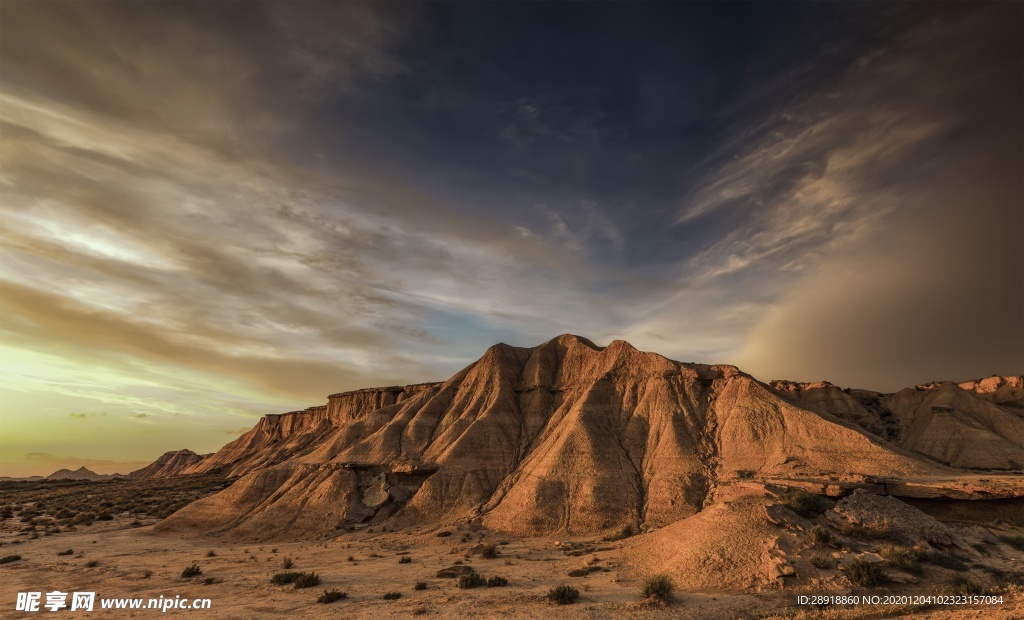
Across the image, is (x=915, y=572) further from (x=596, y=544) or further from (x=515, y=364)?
(x=515, y=364)

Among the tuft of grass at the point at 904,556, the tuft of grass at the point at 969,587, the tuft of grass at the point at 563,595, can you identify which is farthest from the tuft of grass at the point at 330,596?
the tuft of grass at the point at 969,587

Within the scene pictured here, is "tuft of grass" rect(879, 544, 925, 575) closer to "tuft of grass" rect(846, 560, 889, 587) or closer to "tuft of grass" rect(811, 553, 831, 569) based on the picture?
"tuft of grass" rect(846, 560, 889, 587)

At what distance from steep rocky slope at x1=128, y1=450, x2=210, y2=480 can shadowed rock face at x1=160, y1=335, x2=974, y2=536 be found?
366 ft

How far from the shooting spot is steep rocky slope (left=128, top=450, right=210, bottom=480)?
13812 cm

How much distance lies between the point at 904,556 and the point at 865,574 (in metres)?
3.09

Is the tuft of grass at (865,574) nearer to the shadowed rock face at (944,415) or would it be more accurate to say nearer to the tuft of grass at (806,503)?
the tuft of grass at (806,503)

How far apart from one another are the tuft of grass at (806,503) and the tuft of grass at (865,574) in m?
4.08

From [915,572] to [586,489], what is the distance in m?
20.7

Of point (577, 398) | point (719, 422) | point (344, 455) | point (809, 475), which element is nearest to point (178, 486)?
point (344, 455)

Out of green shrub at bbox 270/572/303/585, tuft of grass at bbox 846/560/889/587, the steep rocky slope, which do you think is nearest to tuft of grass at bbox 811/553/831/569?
tuft of grass at bbox 846/560/889/587

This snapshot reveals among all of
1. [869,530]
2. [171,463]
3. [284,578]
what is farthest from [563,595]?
[171,463]

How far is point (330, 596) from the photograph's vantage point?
19859 mm

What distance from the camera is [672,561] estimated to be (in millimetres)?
22359

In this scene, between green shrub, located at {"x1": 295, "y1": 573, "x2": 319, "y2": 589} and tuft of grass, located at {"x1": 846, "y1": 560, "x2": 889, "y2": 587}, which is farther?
green shrub, located at {"x1": 295, "y1": 573, "x2": 319, "y2": 589}
